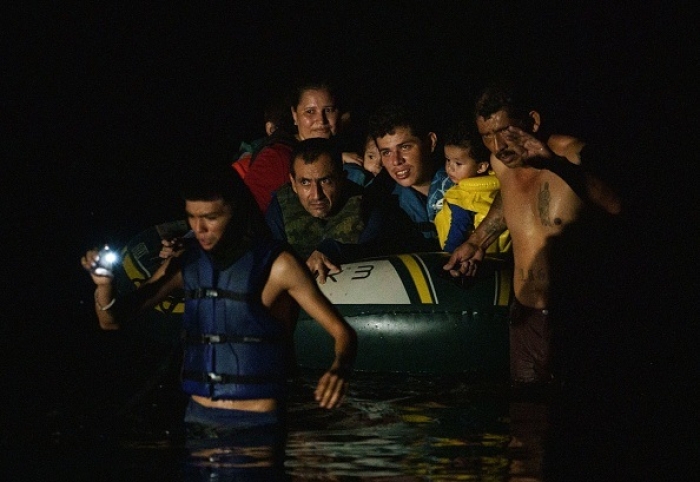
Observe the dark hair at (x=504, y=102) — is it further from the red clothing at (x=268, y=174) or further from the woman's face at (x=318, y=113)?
the red clothing at (x=268, y=174)

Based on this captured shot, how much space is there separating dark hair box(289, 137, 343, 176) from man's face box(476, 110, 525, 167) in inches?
61.2

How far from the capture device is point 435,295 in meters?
8.93

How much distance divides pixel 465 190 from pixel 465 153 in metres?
0.43

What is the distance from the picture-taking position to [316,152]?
364 inches

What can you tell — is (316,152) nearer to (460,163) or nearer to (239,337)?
Result: (460,163)

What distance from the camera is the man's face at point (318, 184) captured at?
927cm

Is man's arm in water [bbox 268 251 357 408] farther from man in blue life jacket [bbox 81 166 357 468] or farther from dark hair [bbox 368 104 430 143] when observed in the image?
dark hair [bbox 368 104 430 143]

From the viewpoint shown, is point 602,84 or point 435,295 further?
point 602,84

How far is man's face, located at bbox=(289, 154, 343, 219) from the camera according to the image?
9.27 meters

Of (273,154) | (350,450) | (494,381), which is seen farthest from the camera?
(273,154)

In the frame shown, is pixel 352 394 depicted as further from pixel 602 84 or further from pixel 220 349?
pixel 602 84

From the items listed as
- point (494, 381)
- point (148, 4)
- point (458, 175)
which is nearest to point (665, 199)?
point (458, 175)

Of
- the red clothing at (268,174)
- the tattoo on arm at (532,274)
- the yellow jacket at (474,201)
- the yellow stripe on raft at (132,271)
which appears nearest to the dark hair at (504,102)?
the tattoo on arm at (532,274)

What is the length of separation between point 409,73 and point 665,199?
5942 mm
